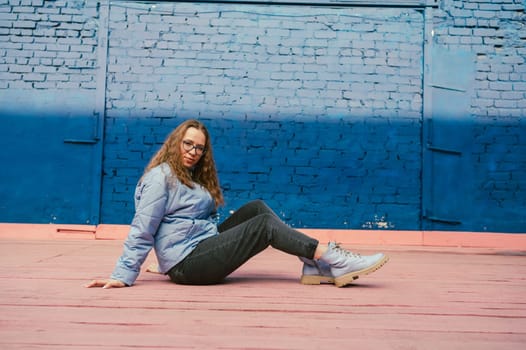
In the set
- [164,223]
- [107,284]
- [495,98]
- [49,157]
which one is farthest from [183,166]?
[495,98]

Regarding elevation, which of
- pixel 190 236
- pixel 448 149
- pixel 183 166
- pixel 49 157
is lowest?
pixel 190 236

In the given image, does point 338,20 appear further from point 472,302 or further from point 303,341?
point 303,341

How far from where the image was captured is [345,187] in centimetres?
572

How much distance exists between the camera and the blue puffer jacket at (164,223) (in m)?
2.58

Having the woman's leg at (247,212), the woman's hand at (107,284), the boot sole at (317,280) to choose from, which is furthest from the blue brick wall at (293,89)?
the woman's hand at (107,284)

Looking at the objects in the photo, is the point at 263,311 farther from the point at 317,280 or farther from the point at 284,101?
the point at 284,101

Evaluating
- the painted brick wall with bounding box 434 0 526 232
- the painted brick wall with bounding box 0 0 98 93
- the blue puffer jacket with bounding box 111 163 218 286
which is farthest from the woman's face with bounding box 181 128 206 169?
the painted brick wall with bounding box 434 0 526 232

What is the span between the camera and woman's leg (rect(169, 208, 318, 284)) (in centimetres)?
266

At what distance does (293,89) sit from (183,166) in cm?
330

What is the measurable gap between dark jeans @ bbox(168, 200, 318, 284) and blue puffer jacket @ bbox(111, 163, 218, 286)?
69 millimetres

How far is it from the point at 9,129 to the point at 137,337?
4842 millimetres

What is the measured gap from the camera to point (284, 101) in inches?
228

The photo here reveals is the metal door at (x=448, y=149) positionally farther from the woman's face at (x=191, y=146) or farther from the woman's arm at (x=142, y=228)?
the woman's arm at (x=142, y=228)

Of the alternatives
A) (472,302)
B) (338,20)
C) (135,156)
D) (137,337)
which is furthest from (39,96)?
(472,302)
